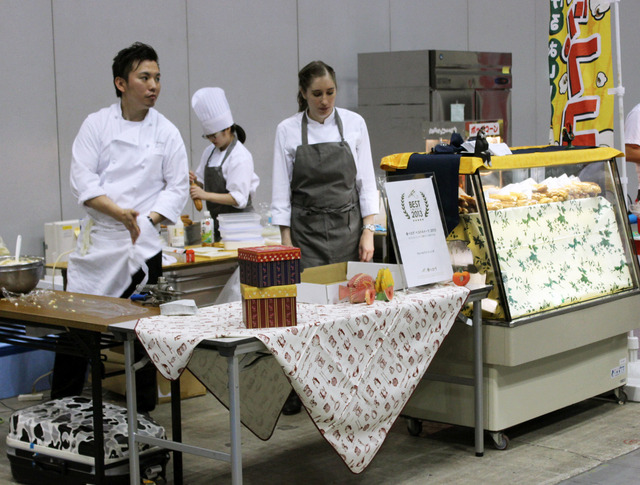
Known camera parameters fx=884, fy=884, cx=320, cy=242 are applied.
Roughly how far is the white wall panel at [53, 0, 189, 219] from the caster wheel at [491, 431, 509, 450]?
3.57 metres

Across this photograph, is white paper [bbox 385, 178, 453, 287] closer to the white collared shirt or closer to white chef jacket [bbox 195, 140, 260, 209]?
the white collared shirt

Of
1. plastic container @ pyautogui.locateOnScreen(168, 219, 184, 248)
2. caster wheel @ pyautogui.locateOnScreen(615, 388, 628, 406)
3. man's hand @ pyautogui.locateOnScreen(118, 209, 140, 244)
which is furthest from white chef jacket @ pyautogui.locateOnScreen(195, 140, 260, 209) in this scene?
caster wheel @ pyautogui.locateOnScreen(615, 388, 628, 406)

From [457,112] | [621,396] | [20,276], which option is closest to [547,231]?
[621,396]

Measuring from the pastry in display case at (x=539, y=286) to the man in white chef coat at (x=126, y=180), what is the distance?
106 centimetres

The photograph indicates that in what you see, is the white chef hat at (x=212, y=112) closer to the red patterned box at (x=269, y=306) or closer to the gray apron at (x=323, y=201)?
the gray apron at (x=323, y=201)

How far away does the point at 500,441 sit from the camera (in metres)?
3.70

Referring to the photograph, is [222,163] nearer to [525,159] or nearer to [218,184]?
[218,184]

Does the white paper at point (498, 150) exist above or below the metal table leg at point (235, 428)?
above

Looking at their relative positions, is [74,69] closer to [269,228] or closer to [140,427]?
[269,228]

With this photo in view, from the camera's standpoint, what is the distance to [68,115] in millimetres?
6055

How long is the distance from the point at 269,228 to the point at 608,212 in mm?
2396

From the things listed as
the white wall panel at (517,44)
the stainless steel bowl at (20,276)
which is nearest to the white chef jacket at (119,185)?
the stainless steel bowl at (20,276)

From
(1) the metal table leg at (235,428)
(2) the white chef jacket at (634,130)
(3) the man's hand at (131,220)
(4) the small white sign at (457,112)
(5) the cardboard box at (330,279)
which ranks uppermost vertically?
(4) the small white sign at (457,112)

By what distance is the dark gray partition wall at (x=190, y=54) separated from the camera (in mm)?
5793
